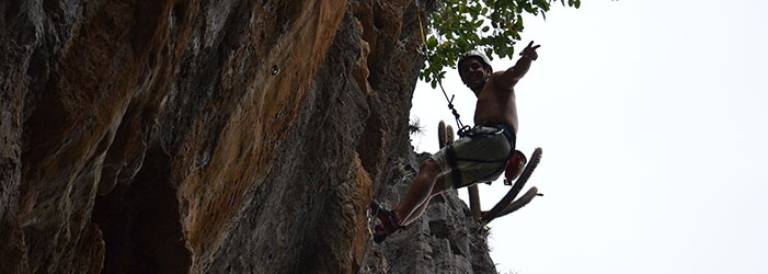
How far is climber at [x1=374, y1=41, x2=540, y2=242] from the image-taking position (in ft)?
24.3

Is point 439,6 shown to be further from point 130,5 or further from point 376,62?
point 130,5

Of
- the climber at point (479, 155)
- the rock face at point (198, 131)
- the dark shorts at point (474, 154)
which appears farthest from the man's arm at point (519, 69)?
the rock face at point (198, 131)

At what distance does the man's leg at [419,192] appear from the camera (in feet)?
23.9

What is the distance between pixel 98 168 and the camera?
Result: 12.3 ft

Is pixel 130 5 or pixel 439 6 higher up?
pixel 439 6

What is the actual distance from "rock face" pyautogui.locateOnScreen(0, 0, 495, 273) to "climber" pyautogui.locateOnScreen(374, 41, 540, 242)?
44cm

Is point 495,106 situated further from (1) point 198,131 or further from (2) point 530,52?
(1) point 198,131

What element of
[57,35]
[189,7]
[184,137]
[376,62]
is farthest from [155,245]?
[376,62]

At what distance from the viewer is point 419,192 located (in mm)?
7438

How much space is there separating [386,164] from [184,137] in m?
4.22

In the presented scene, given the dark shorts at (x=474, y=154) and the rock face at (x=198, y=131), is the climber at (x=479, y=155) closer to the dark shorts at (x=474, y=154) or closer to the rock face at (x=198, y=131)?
the dark shorts at (x=474, y=154)

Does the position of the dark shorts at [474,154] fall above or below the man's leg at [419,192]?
above

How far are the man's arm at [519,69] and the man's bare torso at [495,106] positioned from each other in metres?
0.06

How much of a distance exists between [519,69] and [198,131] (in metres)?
3.82
